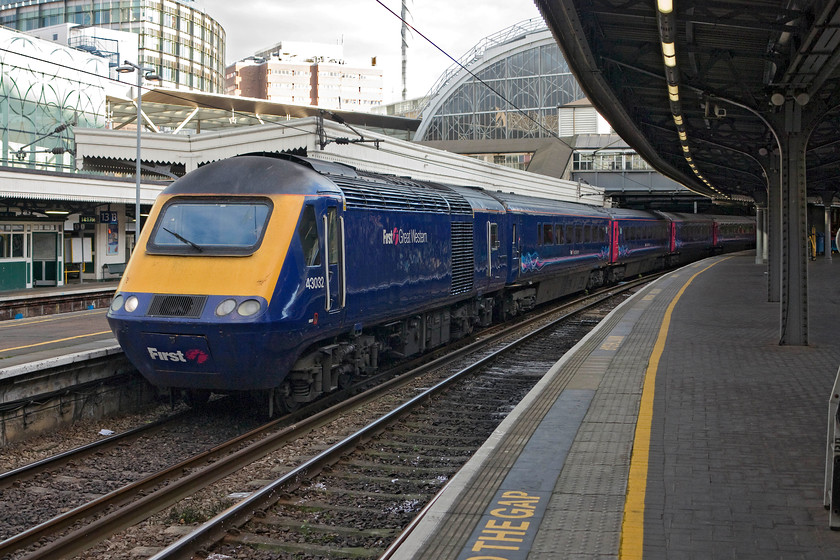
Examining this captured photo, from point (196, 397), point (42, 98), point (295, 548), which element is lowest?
point (295, 548)

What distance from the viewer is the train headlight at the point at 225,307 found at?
9516 mm

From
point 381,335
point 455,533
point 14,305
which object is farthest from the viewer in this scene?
point 14,305

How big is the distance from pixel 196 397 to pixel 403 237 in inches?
164

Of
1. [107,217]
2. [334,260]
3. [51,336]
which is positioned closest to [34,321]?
[51,336]

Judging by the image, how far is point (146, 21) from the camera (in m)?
99.2

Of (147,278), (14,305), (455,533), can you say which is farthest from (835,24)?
(14,305)

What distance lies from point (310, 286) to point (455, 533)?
5082 millimetres

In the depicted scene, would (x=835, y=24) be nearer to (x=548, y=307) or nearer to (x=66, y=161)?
(x=548, y=307)

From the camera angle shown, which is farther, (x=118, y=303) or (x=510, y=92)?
(x=510, y=92)

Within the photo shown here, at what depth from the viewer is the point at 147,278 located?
1012 centimetres

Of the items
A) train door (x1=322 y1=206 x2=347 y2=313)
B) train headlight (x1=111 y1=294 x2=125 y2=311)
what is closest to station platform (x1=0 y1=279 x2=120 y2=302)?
train headlight (x1=111 y1=294 x2=125 y2=311)

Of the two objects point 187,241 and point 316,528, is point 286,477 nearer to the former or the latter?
point 316,528

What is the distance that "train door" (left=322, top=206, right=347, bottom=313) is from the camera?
1073 centimetres

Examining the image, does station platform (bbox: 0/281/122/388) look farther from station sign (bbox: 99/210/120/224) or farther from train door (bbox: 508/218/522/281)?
train door (bbox: 508/218/522/281)
